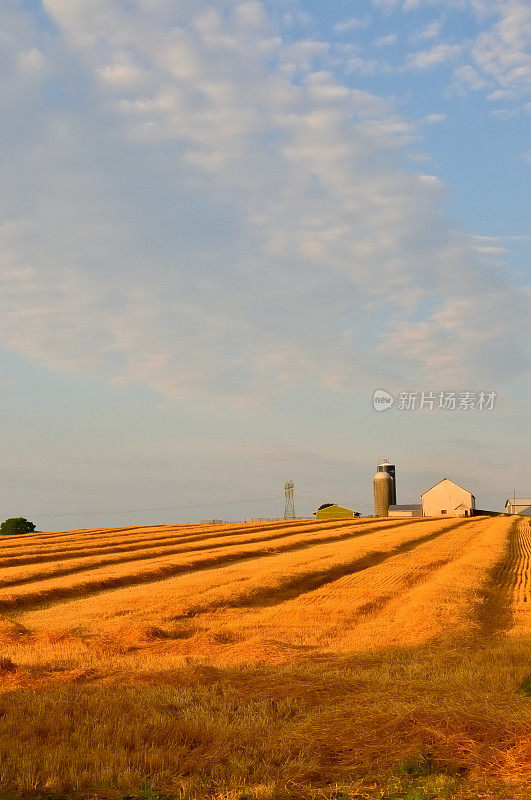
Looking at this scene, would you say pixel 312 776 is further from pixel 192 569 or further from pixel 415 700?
pixel 192 569

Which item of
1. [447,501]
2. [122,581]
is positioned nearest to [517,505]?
[447,501]

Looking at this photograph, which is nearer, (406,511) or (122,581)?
(122,581)

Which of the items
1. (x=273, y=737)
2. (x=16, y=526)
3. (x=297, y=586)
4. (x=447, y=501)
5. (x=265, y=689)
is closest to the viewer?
(x=273, y=737)

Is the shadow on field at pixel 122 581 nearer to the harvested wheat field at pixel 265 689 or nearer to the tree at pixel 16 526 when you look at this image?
the harvested wheat field at pixel 265 689

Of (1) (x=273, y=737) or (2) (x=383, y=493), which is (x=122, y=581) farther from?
(2) (x=383, y=493)

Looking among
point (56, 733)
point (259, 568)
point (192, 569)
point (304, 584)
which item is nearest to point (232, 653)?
point (56, 733)

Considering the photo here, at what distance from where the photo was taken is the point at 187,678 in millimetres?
15633

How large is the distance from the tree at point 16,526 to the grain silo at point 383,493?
209ft

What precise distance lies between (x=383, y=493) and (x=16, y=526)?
6690 centimetres

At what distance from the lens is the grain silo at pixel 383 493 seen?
14490cm

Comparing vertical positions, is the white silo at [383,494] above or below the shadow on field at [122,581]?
above

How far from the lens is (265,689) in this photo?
48.7 feet

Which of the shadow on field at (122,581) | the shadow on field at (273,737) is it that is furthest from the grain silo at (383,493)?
the shadow on field at (273,737)

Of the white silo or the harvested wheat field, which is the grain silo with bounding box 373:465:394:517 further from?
the harvested wheat field
